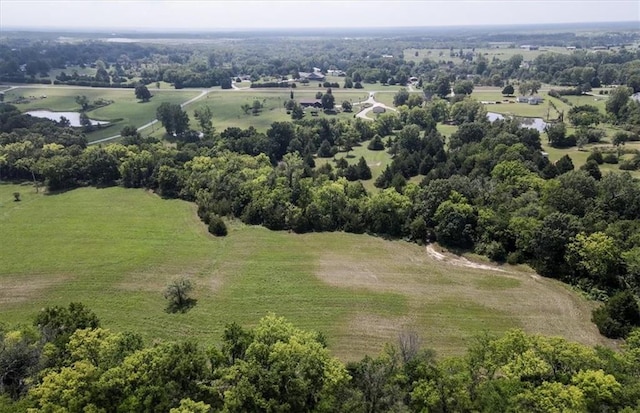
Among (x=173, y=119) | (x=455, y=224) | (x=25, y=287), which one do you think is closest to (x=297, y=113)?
(x=173, y=119)

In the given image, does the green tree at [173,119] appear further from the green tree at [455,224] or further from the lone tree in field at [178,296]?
the green tree at [455,224]

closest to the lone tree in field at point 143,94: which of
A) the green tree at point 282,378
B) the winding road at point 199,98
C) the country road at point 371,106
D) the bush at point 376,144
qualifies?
the winding road at point 199,98

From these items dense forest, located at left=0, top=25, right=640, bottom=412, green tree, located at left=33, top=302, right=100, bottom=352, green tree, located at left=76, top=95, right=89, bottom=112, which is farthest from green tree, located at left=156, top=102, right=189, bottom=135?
green tree, located at left=33, top=302, right=100, bottom=352

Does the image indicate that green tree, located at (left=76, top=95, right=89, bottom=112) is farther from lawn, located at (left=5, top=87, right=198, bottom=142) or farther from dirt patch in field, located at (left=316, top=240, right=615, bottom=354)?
dirt patch in field, located at (left=316, top=240, right=615, bottom=354)

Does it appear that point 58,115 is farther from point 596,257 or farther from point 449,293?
point 596,257

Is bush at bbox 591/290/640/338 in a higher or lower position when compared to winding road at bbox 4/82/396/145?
lower
